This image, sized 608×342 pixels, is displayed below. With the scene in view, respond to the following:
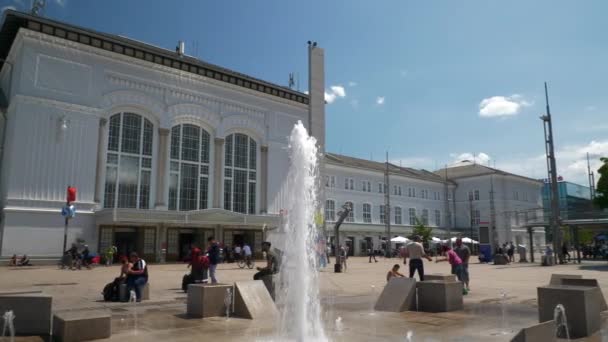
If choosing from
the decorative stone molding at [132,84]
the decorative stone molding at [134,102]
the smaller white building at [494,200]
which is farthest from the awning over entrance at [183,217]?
the smaller white building at [494,200]

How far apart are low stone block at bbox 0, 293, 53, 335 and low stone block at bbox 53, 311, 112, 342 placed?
28cm

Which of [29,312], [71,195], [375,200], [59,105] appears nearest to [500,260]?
[71,195]

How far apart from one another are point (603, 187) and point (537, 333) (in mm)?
36789

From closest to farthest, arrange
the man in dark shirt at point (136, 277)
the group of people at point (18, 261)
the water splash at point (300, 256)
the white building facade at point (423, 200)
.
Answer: the water splash at point (300, 256) → the man in dark shirt at point (136, 277) → the group of people at point (18, 261) → the white building facade at point (423, 200)

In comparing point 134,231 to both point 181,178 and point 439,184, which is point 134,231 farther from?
point 439,184

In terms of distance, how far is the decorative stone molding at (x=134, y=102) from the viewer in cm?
3597

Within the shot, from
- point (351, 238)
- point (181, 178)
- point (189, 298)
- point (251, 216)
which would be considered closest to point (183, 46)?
point (181, 178)

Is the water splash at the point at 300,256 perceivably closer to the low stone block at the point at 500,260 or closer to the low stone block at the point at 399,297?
the low stone block at the point at 399,297

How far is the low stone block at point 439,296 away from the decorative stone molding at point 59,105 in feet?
103

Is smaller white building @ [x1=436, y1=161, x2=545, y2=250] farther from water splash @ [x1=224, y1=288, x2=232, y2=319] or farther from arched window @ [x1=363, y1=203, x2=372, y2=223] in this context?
water splash @ [x1=224, y1=288, x2=232, y2=319]

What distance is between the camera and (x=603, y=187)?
35688 mm

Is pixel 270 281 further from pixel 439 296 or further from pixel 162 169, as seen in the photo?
pixel 162 169

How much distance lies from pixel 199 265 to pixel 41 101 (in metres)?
25.7

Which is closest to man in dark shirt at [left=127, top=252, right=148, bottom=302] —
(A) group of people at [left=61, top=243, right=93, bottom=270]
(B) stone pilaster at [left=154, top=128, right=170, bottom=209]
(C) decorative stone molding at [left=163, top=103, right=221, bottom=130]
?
(A) group of people at [left=61, top=243, right=93, bottom=270]
